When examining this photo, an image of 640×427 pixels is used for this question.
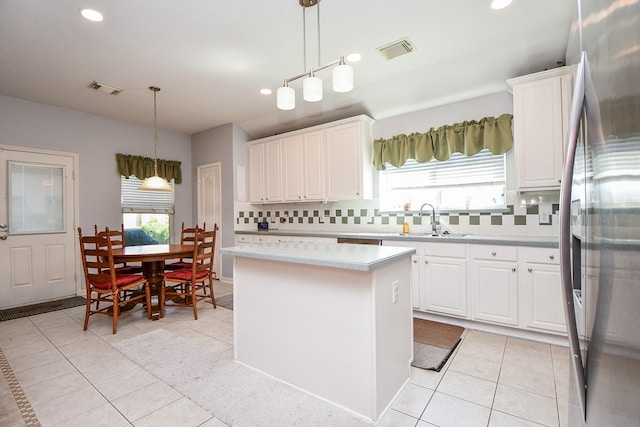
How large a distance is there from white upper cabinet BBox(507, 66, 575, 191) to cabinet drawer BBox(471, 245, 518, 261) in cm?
65

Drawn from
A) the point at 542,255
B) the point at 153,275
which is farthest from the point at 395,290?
the point at 153,275

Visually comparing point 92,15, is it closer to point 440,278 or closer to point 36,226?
point 36,226

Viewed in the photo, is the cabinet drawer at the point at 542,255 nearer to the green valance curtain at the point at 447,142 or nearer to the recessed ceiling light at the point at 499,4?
the green valance curtain at the point at 447,142

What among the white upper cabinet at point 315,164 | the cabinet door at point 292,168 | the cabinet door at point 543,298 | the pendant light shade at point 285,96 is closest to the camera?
the pendant light shade at point 285,96

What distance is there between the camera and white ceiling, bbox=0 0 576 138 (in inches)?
95.0

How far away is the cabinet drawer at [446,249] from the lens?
3104mm

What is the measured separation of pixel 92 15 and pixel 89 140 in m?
2.86

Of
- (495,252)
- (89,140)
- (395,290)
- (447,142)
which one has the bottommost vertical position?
(395,290)

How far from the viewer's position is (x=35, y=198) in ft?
13.9

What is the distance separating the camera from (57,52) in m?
2.97

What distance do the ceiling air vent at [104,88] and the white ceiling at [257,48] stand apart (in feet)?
0.35

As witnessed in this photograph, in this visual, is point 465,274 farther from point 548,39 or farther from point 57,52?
point 57,52

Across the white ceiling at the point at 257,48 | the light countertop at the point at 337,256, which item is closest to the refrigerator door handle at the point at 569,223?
the light countertop at the point at 337,256

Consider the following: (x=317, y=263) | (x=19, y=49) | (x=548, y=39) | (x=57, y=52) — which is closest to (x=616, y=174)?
(x=317, y=263)
